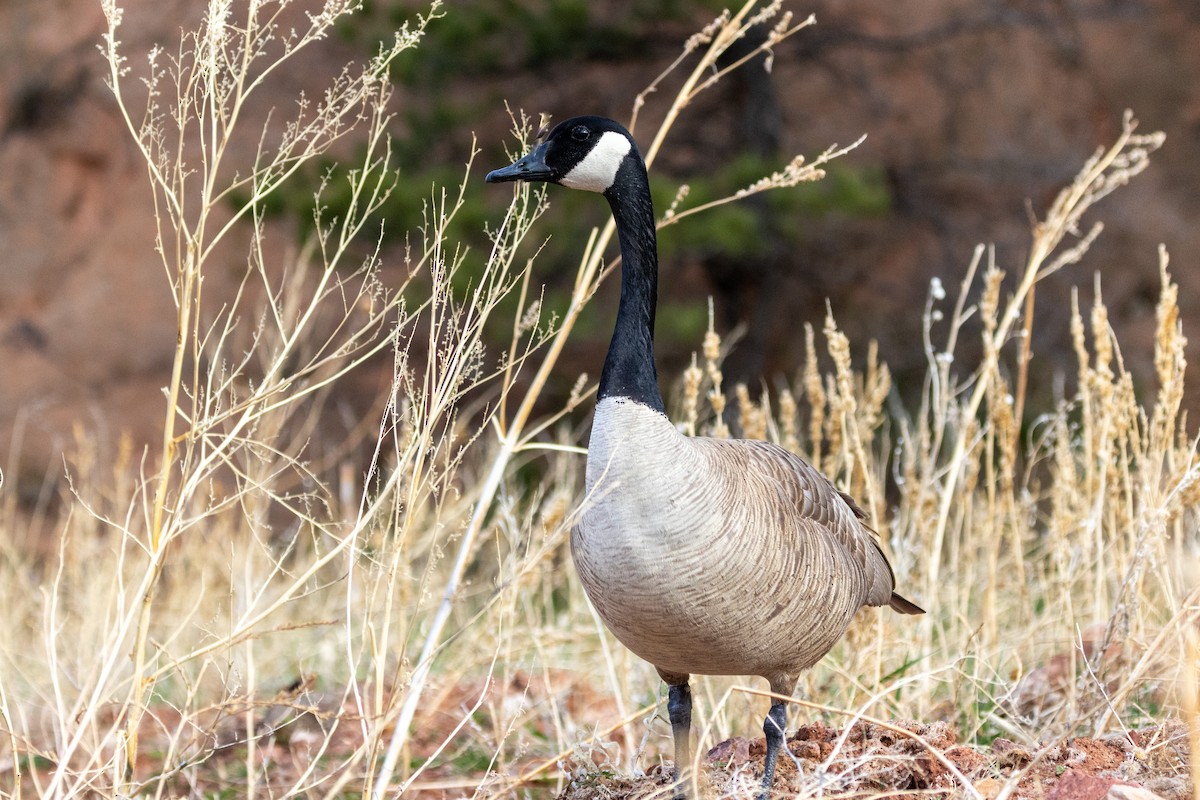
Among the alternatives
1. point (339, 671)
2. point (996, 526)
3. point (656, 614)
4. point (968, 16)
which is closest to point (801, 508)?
point (656, 614)

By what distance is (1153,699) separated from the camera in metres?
3.60

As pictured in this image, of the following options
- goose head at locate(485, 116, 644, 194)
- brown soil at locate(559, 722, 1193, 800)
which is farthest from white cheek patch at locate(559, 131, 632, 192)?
brown soil at locate(559, 722, 1193, 800)

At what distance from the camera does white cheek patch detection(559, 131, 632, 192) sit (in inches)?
115

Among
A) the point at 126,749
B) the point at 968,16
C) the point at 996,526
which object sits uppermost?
the point at 968,16

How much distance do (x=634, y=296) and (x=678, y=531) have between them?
0.62 m

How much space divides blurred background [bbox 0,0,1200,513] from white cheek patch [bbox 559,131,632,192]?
198 inches

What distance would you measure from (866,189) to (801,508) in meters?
4.98

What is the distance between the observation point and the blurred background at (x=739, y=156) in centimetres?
856

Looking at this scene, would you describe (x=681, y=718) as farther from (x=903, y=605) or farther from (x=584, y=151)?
(x=584, y=151)

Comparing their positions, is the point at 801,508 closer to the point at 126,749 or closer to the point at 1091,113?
the point at 126,749

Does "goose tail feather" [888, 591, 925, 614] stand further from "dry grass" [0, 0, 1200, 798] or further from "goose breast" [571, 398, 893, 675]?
"goose breast" [571, 398, 893, 675]

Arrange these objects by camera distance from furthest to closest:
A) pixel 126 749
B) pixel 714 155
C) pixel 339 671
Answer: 1. pixel 714 155
2. pixel 339 671
3. pixel 126 749

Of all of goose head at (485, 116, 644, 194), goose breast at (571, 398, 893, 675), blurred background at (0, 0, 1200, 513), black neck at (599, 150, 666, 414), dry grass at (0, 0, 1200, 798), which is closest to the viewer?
dry grass at (0, 0, 1200, 798)

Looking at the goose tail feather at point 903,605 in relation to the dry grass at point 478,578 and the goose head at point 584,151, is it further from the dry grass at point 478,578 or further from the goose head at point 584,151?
the goose head at point 584,151
